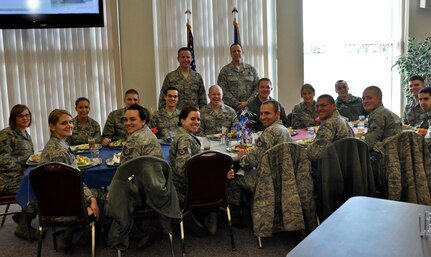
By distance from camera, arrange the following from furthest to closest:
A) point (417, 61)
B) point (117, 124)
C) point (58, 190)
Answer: point (417, 61), point (117, 124), point (58, 190)

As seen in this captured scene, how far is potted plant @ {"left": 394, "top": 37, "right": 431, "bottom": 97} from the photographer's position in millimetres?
7617

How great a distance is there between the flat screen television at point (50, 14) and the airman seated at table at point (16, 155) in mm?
1930

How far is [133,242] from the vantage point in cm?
405

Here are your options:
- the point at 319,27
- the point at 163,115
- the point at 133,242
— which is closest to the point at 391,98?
the point at 319,27

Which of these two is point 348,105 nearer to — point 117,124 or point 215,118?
point 215,118

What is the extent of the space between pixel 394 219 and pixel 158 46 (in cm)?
519

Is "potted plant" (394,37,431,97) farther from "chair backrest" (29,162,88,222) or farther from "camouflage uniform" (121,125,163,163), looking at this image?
"chair backrest" (29,162,88,222)

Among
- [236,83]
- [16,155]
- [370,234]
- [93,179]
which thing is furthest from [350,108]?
[370,234]

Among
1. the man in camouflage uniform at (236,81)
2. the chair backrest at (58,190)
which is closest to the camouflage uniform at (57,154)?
the chair backrest at (58,190)

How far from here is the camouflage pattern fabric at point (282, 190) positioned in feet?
11.9

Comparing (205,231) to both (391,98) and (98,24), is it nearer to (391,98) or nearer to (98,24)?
(98,24)

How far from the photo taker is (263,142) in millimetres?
3828

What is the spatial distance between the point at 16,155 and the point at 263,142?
242 centimetres

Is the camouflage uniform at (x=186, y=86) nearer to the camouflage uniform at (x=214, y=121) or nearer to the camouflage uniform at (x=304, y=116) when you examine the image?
the camouflage uniform at (x=214, y=121)
